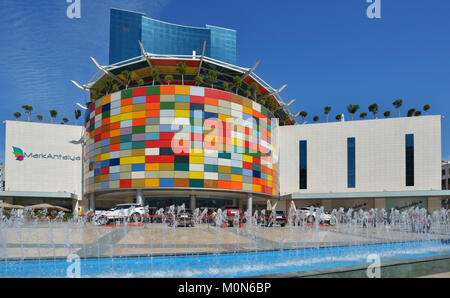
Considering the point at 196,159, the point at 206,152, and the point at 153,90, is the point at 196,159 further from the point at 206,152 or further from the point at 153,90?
the point at 153,90

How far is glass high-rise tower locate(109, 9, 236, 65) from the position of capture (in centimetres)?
8688

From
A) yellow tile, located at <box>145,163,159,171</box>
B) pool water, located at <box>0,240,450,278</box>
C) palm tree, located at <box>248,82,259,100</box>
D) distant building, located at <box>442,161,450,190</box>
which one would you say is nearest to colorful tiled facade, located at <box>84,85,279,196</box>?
yellow tile, located at <box>145,163,159,171</box>

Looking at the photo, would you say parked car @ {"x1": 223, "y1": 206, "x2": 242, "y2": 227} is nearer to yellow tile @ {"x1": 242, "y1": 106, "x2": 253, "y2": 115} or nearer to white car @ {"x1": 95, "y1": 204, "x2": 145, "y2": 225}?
white car @ {"x1": 95, "y1": 204, "x2": 145, "y2": 225}

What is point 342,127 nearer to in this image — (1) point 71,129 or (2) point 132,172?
(2) point 132,172

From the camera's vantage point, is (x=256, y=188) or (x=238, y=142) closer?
(x=238, y=142)

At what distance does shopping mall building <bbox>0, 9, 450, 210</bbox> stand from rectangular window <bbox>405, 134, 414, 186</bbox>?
0.51ft

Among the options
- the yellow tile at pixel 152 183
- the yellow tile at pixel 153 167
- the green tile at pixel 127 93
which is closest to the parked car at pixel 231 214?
the yellow tile at pixel 152 183

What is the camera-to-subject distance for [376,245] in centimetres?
1991

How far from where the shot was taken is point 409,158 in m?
58.8

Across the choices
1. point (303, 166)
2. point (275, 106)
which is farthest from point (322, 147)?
point (275, 106)

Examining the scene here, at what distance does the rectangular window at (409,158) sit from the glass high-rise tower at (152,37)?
46282mm

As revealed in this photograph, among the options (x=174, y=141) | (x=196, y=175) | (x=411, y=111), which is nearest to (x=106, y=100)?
(x=174, y=141)

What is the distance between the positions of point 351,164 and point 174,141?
97.3ft

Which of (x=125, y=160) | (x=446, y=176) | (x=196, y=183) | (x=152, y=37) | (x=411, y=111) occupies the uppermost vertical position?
(x=152, y=37)
